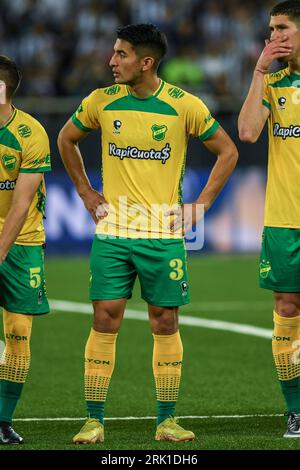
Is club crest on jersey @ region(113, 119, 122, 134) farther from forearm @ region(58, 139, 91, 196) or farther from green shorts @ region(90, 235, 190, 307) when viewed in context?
green shorts @ region(90, 235, 190, 307)

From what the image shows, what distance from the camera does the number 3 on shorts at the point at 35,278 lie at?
720 centimetres

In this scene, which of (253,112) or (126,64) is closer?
(126,64)

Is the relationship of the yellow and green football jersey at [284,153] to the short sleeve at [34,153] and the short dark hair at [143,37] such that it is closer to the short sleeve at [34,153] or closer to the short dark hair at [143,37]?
the short dark hair at [143,37]

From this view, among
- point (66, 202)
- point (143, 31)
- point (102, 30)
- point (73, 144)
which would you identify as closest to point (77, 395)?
point (73, 144)

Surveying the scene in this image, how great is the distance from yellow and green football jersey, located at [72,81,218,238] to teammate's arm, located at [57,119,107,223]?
5.7 inches

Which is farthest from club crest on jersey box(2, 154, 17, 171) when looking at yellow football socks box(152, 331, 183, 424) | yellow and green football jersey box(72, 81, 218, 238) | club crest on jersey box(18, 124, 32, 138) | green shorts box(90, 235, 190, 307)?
yellow football socks box(152, 331, 183, 424)

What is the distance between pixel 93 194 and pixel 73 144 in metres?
0.33

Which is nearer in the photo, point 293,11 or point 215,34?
point 293,11

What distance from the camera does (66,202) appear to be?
1881 centimetres

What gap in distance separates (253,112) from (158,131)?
580 millimetres

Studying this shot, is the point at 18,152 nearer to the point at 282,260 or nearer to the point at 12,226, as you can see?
the point at 12,226

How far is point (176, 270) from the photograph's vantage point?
718cm

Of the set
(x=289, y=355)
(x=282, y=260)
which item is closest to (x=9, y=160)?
(x=282, y=260)
